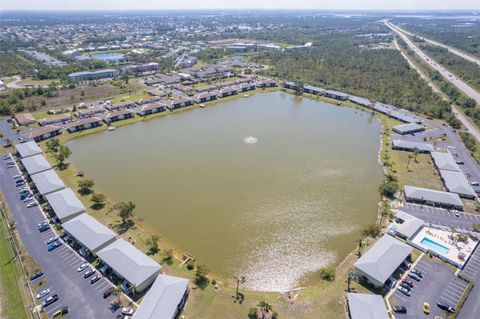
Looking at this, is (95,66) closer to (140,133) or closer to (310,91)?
(140,133)

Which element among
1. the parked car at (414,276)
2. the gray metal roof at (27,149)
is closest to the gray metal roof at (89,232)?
the gray metal roof at (27,149)

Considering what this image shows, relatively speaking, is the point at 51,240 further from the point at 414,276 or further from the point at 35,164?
the point at 414,276

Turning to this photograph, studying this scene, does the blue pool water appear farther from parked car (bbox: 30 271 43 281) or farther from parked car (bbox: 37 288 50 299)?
parked car (bbox: 30 271 43 281)

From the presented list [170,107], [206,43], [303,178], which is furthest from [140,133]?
[206,43]

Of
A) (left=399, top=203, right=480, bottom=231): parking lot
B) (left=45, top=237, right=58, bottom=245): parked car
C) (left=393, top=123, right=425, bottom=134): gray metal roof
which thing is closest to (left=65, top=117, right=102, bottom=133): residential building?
(left=45, top=237, right=58, bottom=245): parked car

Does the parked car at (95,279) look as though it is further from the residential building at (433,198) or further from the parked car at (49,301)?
the residential building at (433,198)
